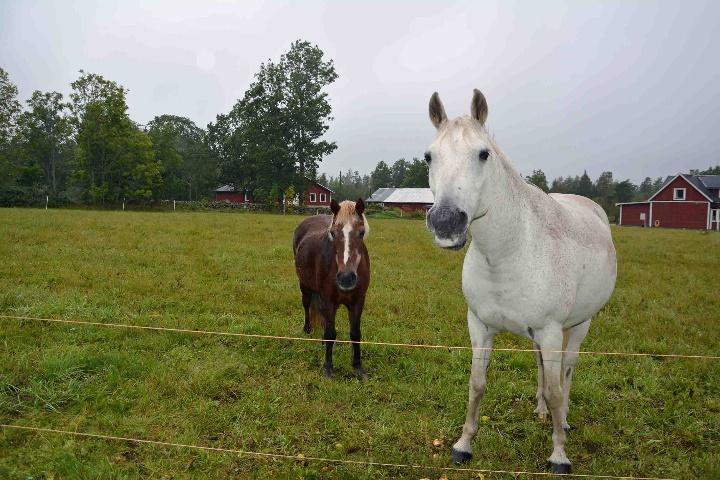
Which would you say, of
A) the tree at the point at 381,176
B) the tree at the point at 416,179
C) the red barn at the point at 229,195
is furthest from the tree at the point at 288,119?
the tree at the point at 381,176

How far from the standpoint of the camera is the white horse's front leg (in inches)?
139

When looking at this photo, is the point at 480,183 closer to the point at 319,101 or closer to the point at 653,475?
the point at 653,475

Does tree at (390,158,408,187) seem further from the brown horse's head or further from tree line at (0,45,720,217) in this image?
the brown horse's head

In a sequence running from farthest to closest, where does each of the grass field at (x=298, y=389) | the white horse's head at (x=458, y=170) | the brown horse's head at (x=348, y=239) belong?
the brown horse's head at (x=348, y=239) → the grass field at (x=298, y=389) → the white horse's head at (x=458, y=170)

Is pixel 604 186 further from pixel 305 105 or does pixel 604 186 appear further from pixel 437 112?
pixel 437 112

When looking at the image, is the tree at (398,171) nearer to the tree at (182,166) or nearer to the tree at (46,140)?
the tree at (182,166)

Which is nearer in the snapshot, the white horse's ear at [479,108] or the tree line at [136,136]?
the white horse's ear at [479,108]

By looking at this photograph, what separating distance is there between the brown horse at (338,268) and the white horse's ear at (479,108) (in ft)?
7.72

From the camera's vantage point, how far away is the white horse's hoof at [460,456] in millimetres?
3682

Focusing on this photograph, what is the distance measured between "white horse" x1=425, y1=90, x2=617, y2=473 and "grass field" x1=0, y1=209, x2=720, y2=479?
799 mm

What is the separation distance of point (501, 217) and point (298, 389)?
3.09m

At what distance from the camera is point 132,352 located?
219 inches

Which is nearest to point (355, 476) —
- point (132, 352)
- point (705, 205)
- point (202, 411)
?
point (202, 411)

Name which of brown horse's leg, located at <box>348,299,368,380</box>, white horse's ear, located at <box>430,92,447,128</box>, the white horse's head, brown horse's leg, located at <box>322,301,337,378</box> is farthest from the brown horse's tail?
the white horse's head
